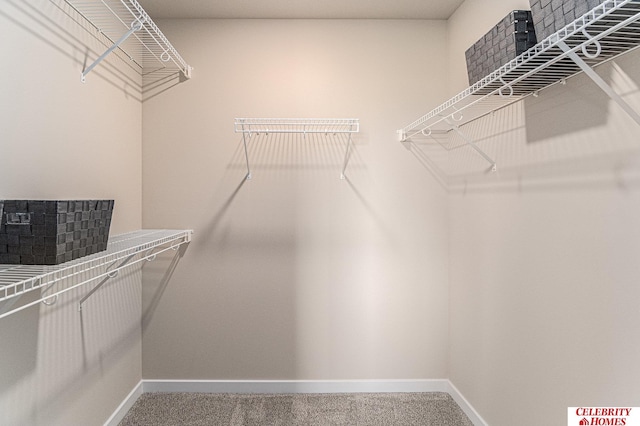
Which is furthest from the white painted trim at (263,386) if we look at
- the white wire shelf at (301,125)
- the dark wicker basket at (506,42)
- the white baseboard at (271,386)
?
the dark wicker basket at (506,42)

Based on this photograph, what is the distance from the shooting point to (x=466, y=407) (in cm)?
212

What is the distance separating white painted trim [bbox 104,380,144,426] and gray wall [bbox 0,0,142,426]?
Answer: 0.04 metres

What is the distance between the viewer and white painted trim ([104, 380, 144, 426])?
1976 mm

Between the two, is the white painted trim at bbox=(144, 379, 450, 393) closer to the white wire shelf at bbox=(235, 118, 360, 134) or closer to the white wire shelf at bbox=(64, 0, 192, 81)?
the white wire shelf at bbox=(235, 118, 360, 134)

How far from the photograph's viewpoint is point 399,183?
2.41m

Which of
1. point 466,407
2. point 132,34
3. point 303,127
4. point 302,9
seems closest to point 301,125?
point 303,127

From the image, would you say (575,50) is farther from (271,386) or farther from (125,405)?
(125,405)

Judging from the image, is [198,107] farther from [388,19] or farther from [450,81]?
[450,81]

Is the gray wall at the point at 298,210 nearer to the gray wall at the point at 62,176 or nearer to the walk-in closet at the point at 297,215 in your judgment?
the walk-in closet at the point at 297,215

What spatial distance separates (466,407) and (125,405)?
180cm

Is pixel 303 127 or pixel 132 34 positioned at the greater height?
pixel 132 34

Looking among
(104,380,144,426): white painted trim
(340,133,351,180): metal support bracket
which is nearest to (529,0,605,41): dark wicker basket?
(340,133,351,180): metal support bracket

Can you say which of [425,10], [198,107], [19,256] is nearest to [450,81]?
[425,10]

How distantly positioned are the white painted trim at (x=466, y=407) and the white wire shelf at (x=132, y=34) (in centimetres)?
231
